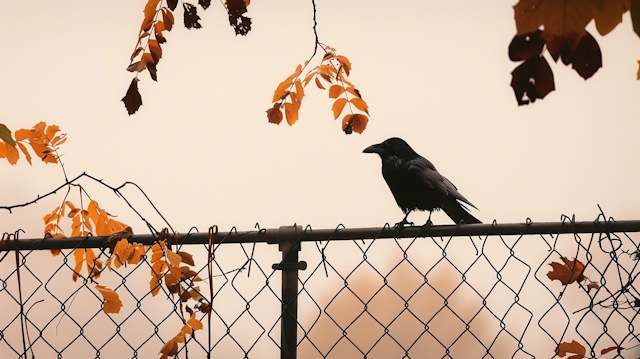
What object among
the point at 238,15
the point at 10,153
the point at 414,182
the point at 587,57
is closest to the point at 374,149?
the point at 414,182

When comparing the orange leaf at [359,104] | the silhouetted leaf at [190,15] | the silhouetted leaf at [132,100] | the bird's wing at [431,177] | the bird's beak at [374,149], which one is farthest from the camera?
the bird's beak at [374,149]

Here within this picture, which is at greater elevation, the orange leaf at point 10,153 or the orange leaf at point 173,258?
the orange leaf at point 10,153

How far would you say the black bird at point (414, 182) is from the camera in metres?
1.62

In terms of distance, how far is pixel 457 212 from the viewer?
5.46ft

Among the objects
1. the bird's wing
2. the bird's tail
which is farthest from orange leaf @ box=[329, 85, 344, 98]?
the bird's tail

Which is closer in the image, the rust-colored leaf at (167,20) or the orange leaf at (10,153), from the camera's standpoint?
the rust-colored leaf at (167,20)

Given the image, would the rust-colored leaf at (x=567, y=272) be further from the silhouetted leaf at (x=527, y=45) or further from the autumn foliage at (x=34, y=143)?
the autumn foliage at (x=34, y=143)

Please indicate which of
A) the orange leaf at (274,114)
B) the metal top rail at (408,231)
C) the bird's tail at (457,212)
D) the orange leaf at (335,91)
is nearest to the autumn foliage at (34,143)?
the metal top rail at (408,231)

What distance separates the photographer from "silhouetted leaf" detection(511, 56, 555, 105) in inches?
14.7

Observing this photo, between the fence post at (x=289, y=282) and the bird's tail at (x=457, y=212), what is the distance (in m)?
0.86

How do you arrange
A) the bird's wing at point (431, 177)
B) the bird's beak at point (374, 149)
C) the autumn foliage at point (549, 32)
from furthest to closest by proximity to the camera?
the bird's beak at point (374, 149) < the bird's wing at point (431, 177) < the autumn foliage at point (549, 32)

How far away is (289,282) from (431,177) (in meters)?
0.86

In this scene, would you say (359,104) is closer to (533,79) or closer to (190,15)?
(190,15)

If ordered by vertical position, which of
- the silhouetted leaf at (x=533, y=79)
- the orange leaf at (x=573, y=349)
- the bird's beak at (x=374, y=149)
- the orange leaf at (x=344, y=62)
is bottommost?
the orange leaf at (x=573, y=349)
